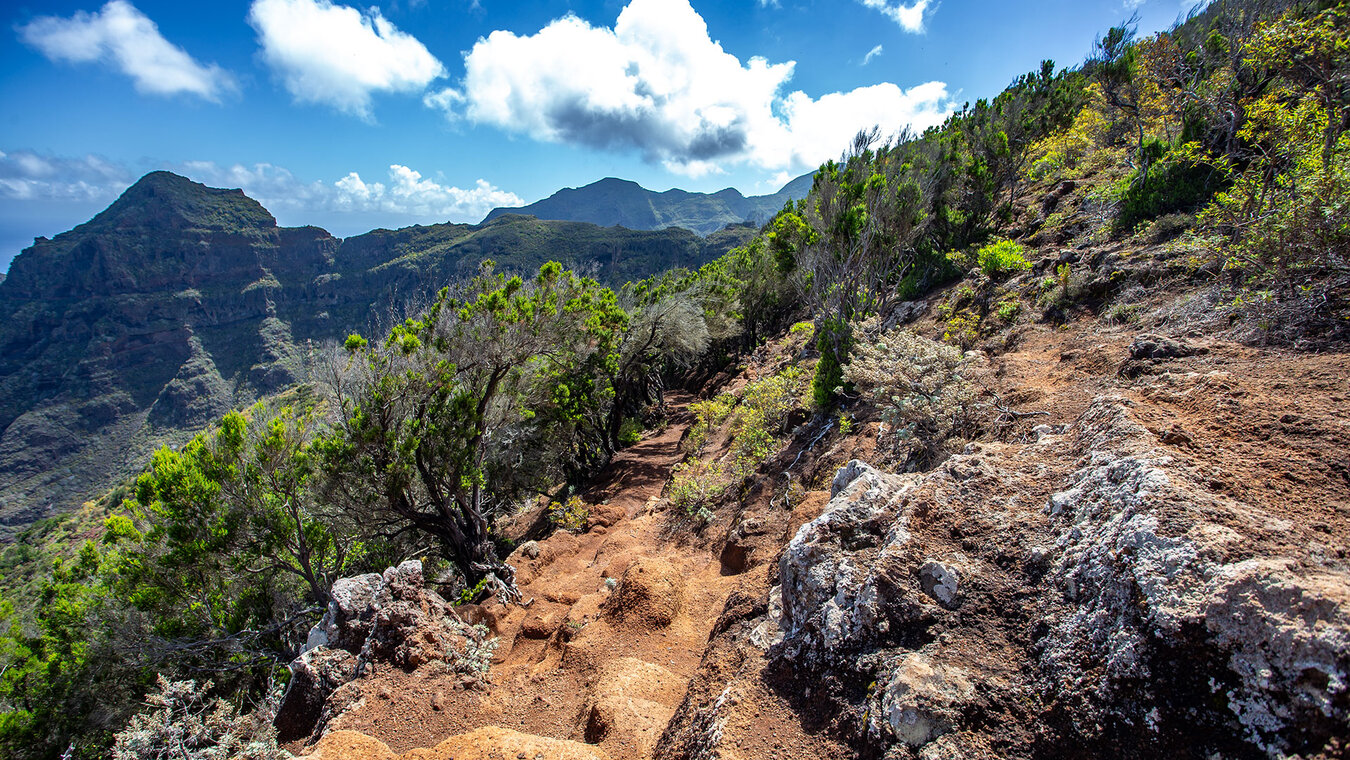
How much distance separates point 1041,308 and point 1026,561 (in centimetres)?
736

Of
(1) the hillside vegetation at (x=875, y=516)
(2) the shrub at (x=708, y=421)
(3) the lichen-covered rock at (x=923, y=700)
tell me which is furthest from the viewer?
(2) the shrub at (x=708, y=421)

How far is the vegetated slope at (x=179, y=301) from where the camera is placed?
92.8 m

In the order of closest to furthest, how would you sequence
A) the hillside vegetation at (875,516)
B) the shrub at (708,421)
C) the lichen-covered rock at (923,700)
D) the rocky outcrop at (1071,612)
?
the rocky outcrop at (1071,612) < the hillside vegetation at (875,516) < the lichen-covered rock at (923,700) < the shrub at (708,421)

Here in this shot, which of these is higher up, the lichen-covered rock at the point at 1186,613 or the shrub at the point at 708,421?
the lichen-covered rock at the point at 1186,613

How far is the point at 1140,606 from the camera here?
6.89 ft

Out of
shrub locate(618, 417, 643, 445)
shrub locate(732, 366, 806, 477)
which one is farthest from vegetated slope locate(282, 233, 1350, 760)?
shrub locate(618, 417, 643, 445)

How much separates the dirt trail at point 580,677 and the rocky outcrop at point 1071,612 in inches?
52.5

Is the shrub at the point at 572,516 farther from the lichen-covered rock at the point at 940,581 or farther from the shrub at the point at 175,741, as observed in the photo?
the lichen-covered rock at the point at 940,581

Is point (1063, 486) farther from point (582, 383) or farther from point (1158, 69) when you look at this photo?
point (1158, 69)

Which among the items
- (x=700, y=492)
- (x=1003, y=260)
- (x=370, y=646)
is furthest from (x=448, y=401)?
(x=1003, y=260)

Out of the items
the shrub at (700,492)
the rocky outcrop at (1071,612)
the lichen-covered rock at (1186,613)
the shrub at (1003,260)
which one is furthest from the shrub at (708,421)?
the lichen-covered rock at (1186,613)

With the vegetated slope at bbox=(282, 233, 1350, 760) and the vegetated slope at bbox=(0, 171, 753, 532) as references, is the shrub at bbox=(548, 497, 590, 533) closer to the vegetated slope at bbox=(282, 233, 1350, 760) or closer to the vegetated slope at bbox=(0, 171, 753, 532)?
the vegetated slope at bbox=(282, 233, 1350, 760)

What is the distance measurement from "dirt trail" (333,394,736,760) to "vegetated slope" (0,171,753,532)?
317 feet

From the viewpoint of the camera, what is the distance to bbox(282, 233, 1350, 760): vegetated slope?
1832 millimetres
